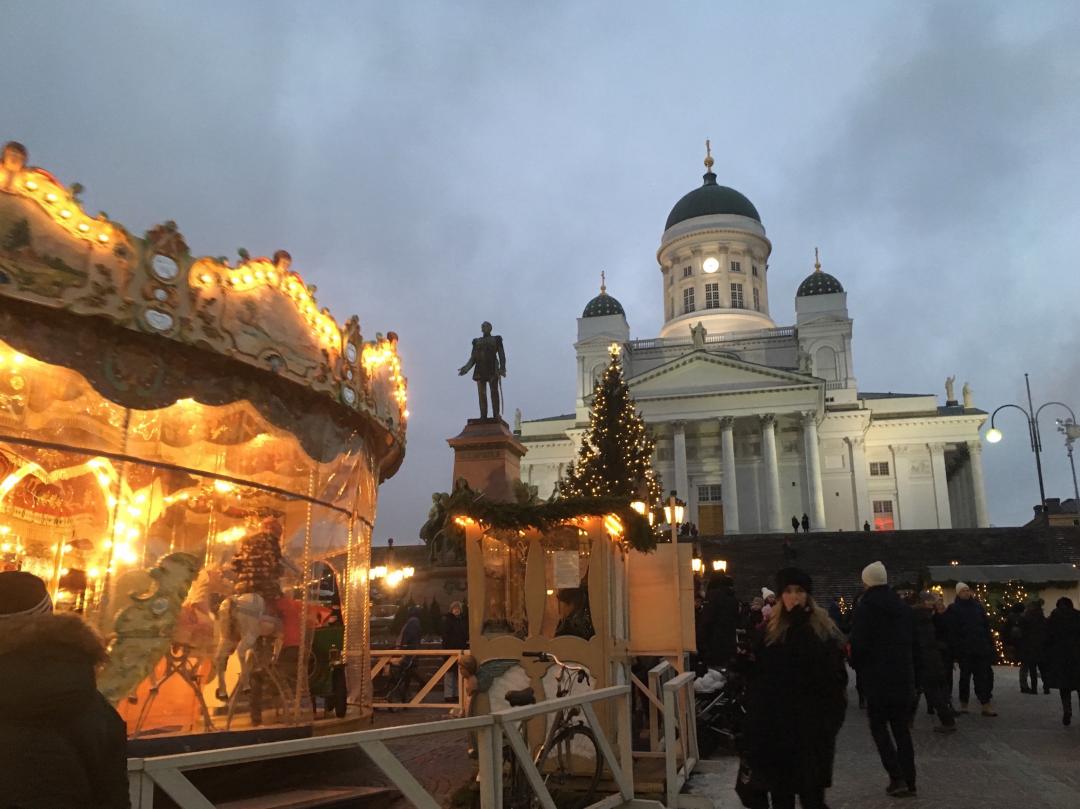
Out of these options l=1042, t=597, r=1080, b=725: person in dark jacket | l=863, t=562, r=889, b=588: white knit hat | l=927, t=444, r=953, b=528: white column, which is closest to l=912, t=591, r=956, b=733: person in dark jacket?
l=1042, t=597, r=1080, b=725: person in dark jacket

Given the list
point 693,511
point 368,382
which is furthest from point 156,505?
point 693,511

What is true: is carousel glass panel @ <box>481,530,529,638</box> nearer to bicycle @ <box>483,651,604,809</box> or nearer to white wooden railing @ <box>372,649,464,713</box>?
bicycle @ <box>483,651,604,809</box>

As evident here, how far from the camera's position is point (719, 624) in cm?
1069

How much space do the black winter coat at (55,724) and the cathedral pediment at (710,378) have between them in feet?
177

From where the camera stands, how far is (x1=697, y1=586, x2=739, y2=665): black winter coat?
10.6 m

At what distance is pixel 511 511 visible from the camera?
8.50 meters

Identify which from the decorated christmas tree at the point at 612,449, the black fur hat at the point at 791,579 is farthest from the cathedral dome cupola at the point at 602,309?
the black fur hat at the point at 791,579

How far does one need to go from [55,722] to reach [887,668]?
6495 millimetres

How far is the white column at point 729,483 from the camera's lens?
179 ft

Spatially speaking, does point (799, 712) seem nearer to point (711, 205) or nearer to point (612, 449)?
point (612, 449)

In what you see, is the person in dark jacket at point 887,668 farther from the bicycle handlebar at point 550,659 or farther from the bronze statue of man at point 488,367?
the bronze statue of man at point 488,367

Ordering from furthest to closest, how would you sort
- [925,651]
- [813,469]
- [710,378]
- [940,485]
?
1. [940,485]
2. [710,378]
3. [813,469]
4. [925,651]

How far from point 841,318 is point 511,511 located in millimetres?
59645

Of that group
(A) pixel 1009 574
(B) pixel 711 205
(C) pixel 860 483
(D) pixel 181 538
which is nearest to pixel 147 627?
(D) pixel 181 538
